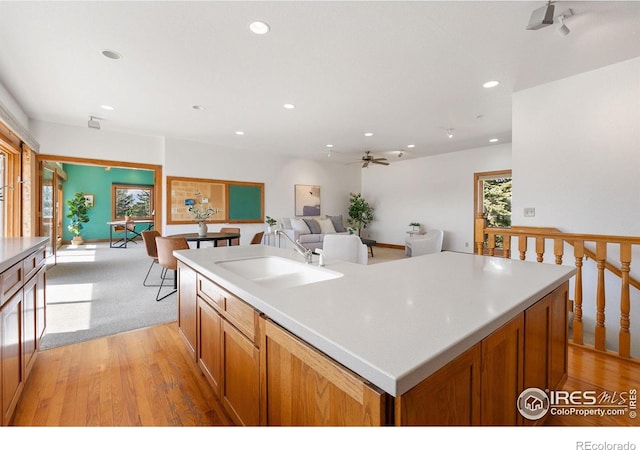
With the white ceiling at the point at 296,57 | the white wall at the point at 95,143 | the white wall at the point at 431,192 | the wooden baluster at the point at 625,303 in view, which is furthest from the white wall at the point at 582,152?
the white wall at the point at 95,143

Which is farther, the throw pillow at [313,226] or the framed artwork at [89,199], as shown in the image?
the framed artwork at [89,199]

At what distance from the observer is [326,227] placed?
7.53 meters

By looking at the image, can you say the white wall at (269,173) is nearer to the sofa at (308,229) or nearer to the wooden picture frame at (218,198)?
the wooden picture frame at (218,198)

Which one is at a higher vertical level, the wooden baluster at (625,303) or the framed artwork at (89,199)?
the framed artwork at (89,199)

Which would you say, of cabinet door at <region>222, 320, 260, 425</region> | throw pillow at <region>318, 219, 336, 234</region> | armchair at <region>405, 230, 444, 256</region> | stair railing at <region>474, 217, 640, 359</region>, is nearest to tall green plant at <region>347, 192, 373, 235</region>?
throw pillow at <region>318, 219, 336, 234</region>

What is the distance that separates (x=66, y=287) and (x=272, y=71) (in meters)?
4.03

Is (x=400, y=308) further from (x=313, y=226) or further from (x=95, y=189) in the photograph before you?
(x=95, y=189)

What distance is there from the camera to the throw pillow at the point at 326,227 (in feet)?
24.4

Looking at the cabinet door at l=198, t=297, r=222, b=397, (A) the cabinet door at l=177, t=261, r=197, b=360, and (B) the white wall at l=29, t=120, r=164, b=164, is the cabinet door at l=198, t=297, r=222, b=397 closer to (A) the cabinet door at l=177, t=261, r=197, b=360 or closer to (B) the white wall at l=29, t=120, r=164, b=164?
(A) the cabinet door at l=177, t=261, r=197, b=360

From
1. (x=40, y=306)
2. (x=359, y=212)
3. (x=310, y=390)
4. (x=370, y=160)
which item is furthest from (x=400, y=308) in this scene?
(x=359, y=212)

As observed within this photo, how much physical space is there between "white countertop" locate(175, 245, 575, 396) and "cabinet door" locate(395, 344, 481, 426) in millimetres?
47

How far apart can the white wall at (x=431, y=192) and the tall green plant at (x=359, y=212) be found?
23 centimetres

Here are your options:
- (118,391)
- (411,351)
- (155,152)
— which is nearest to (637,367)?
(411,351)

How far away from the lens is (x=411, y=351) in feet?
2.13
